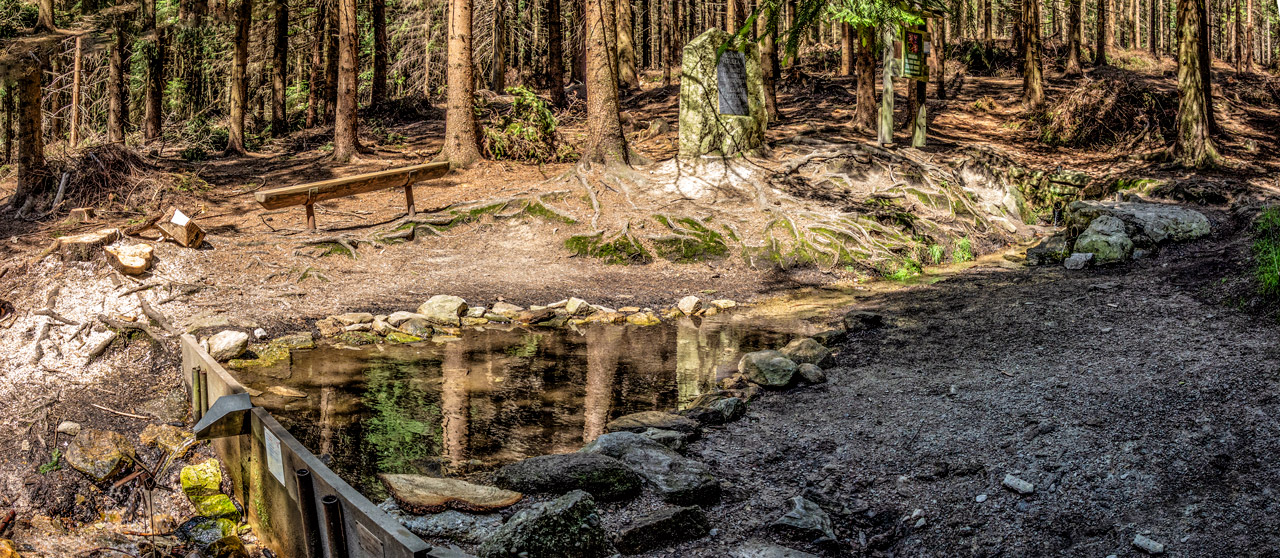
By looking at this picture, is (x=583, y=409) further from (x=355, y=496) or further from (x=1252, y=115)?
(x=1252, y=115)

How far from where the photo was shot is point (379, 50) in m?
24.1

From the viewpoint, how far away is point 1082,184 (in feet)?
48.9

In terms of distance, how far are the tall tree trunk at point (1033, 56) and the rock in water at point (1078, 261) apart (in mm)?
11258

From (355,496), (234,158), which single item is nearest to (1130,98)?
(355,496)

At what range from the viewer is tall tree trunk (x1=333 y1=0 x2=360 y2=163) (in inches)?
629

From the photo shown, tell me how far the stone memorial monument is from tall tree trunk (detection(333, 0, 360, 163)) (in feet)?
22.2

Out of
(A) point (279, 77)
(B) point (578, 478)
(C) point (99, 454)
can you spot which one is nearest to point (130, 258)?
(C) point (99, 454)

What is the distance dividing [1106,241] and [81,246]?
11424mm

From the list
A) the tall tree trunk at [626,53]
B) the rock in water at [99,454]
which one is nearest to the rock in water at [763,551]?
the rock in water at [99,454]

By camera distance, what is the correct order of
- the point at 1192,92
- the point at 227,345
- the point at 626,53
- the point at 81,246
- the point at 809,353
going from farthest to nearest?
1. the point at 626,53
2. the point at 1192,92
3. the point at 81,246
4. the point at 227,345
5. the point at 809,353

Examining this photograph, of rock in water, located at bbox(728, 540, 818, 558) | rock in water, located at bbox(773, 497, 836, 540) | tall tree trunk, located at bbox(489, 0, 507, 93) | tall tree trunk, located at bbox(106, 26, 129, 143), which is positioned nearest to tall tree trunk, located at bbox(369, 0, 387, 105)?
tall tree trunk, located at bbox(489, 0, 507, 93)

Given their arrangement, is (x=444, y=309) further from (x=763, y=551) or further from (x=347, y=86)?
(x=347, y=86)

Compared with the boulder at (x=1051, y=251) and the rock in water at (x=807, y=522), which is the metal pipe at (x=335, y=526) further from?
the boulder at (x=1051, y=251)

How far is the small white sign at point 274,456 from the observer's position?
13.8ft
